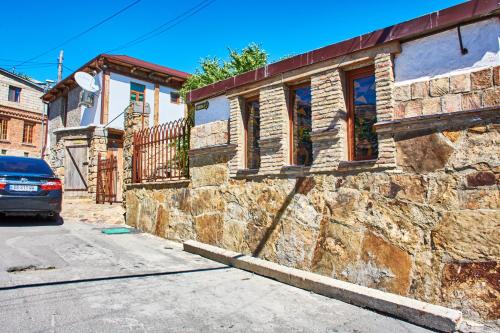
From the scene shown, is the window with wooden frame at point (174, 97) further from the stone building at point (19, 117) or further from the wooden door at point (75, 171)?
the stone building at point (19, 117)

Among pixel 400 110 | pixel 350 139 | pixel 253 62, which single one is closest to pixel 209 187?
pixel 350 139

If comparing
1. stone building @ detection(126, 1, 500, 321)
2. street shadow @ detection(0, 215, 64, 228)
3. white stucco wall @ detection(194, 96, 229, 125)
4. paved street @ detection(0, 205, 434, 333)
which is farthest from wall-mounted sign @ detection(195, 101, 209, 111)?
street shadow @ detection(0, 215, 64, 228)

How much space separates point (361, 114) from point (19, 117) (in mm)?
30015

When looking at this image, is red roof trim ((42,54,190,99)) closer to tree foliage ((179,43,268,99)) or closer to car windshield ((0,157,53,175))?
tree foliage ((179,43,268,99))

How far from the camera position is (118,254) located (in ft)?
20.2

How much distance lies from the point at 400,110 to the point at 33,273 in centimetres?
491

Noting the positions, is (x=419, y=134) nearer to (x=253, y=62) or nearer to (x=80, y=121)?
(x=253, y=62)

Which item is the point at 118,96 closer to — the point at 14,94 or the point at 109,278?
the point at 14,94

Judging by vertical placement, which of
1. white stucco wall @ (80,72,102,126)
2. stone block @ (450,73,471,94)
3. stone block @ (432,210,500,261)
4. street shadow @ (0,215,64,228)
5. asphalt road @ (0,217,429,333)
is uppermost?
white stucco wall @ (80,72,102,126)

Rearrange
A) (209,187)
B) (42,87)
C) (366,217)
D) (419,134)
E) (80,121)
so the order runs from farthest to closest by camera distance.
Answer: (42,87)
(80,121)
(209,187)
(366,217)
(419,134)

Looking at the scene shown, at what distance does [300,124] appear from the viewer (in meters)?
5.76

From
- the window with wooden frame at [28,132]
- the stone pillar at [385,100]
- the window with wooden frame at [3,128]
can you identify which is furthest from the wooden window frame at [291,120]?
the window with wooden frame at [28,132]

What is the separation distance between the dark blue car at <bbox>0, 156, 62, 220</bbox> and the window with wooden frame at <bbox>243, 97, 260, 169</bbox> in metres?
4.59

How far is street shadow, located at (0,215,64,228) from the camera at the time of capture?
8273 millimetres
